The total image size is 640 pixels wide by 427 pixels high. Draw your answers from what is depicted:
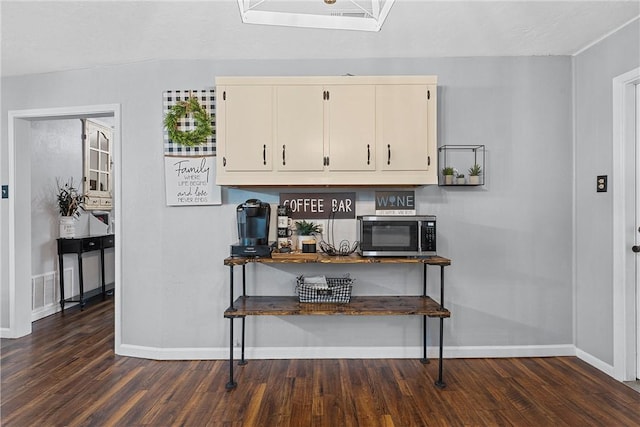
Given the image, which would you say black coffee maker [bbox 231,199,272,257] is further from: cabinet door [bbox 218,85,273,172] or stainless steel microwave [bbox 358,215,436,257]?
stainless steel microwave [bbox 358,215,436,257]

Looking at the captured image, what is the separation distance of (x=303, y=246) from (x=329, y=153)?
72 cm

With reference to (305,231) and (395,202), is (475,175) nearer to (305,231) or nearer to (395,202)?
(395,202)

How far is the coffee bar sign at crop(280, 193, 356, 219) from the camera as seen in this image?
3.12m

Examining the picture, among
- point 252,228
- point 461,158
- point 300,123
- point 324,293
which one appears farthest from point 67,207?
point 461,158

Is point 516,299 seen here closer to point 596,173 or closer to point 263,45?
point 596,173

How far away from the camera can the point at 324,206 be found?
312cm

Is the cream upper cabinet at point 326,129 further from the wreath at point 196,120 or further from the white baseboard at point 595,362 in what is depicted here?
the white baseboard at point 595,362

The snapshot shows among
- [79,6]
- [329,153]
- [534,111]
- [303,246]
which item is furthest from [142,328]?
[534,111]

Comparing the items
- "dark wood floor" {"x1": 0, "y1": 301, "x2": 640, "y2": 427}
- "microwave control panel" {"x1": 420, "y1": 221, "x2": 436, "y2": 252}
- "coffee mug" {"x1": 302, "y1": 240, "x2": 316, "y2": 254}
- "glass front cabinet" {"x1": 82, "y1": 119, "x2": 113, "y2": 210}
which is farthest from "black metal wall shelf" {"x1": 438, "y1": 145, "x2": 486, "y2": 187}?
"glass front cabinet" {"x1": 82, "y1": 119, "x2": 113, "y2": 210}

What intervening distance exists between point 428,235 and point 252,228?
1303 mm

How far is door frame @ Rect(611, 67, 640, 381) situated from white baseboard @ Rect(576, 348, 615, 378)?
0.15ft

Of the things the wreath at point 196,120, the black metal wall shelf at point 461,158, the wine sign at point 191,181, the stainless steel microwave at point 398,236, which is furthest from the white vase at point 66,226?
the black metal wall shelf at point 461,158

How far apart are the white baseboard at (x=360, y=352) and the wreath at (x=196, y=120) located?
1.71 meters

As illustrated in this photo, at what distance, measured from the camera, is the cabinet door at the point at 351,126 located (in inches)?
110
